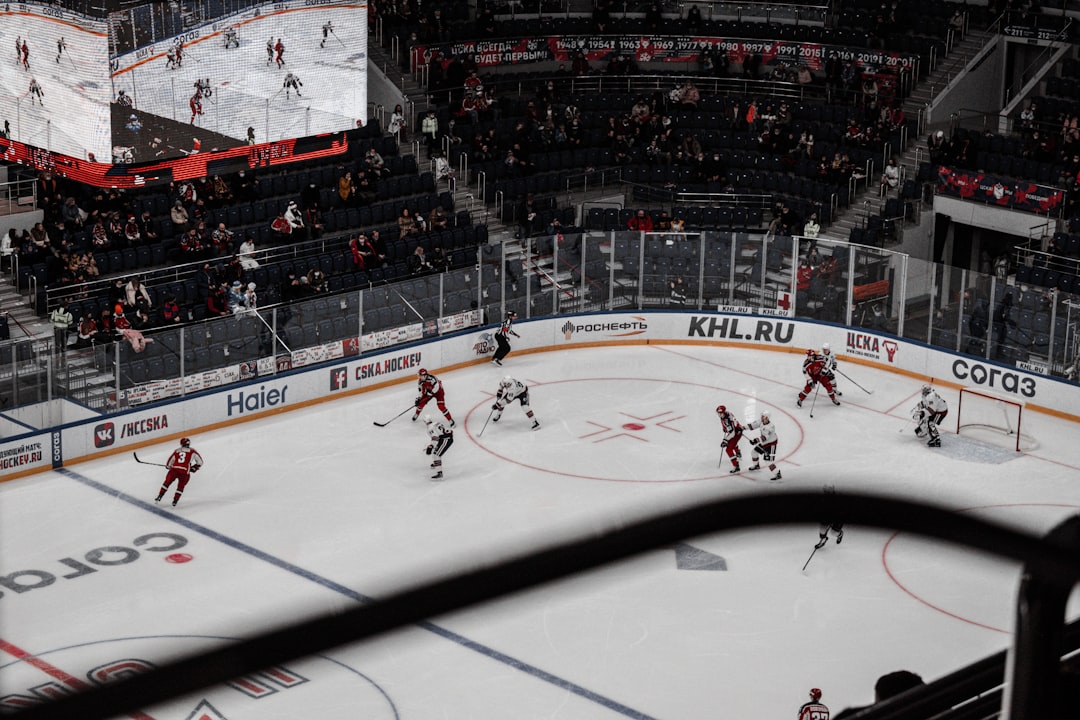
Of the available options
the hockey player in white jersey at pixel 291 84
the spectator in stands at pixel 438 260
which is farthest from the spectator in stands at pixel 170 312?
the spectator in stands at pixel 438 260

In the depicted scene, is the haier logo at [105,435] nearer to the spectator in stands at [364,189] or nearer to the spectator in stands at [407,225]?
the spectator in stands at [407,225]

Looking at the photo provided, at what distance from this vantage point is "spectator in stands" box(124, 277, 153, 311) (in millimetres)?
26875

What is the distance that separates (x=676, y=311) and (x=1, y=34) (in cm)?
1451

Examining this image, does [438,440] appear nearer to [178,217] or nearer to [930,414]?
[930,414]

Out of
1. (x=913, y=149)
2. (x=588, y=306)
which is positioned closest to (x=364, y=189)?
(x=588, y=306)

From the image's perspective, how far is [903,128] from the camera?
120 ft

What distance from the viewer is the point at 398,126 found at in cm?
3553

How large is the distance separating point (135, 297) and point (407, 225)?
713cm

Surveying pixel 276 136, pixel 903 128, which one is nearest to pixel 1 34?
pixel 276 136

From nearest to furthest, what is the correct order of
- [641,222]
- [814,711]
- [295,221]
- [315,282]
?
[814,711] → [315,282] → [295,221] → [641,222]

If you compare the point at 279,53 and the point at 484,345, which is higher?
the point at 279,53

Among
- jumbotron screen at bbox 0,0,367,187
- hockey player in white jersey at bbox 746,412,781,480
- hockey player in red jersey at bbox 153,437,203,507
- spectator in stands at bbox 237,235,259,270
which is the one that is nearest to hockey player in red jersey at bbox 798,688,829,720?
hockey player in white jersey at bbox 746,412,781,480

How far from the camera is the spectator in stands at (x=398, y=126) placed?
35438 mm

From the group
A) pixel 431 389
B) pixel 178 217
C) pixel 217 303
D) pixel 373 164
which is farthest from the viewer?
pixel 373 164
